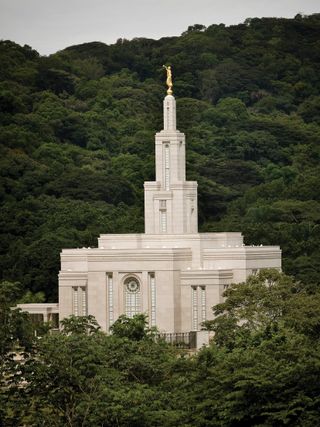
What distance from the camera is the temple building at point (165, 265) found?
99.9 m

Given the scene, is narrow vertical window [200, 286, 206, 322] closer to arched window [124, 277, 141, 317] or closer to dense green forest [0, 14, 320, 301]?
arched window [124, 277, 141, 317]

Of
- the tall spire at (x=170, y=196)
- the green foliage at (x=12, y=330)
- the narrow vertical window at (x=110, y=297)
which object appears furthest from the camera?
the tall spire at (x=170, y=196)

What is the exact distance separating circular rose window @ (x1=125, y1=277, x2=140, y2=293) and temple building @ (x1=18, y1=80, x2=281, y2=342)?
0.12 ft

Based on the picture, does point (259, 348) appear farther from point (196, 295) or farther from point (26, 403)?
point (196, 295)

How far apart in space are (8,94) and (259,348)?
11765 cm

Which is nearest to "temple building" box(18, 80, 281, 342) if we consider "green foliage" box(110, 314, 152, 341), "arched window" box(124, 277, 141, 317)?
"arched window" box(124, 277, 141, 317)

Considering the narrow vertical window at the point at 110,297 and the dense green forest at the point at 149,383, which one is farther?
the narrow vertical window at the point at 110,297

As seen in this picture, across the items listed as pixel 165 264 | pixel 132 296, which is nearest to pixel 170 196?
pixel 165 264

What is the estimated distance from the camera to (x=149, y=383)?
74562 mm

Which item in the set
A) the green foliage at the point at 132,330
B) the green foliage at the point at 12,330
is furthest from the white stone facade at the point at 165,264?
the green foliage at the point at 12,330

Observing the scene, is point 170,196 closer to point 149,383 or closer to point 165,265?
point 165,265

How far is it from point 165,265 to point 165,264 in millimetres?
37

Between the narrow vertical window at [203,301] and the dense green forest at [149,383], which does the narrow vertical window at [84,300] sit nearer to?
the narrow vertical window at [203,301]

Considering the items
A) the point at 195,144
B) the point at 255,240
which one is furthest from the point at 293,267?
the point at 195,144
